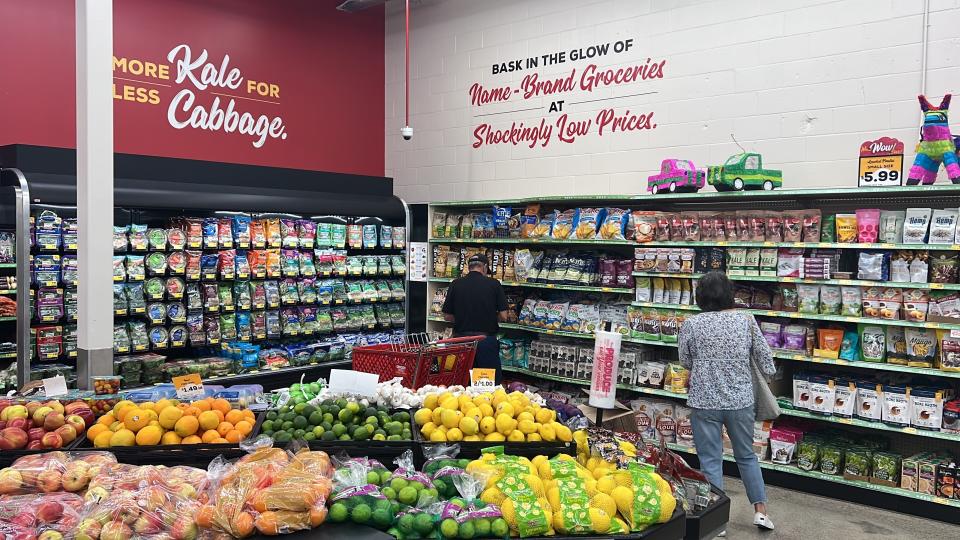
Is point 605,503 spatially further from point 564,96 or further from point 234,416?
point 564,96

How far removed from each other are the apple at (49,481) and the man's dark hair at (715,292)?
343 centimetres

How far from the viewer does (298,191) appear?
22.9ft

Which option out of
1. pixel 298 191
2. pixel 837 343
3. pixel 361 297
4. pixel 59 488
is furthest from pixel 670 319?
pixel 59 488

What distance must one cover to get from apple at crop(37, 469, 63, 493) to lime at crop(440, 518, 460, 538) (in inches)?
54.2

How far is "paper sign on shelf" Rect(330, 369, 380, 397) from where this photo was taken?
3.66 m

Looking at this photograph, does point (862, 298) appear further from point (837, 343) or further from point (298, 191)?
point (298, 191)

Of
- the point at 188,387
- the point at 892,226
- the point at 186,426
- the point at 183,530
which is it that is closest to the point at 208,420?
the point at 186,426

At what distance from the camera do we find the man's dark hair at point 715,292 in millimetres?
4410

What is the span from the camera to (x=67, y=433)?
3.10 meters

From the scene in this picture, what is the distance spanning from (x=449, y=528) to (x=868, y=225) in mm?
3985

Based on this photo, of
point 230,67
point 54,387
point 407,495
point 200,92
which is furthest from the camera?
point 230,67

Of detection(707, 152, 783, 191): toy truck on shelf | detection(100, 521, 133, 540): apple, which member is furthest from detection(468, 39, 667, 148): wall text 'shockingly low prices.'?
detection(100, 521, 133, 540): apple

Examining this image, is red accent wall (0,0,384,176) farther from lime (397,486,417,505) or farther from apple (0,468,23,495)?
lime (397,486,417,505)

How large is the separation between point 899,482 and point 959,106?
2.60 meters
